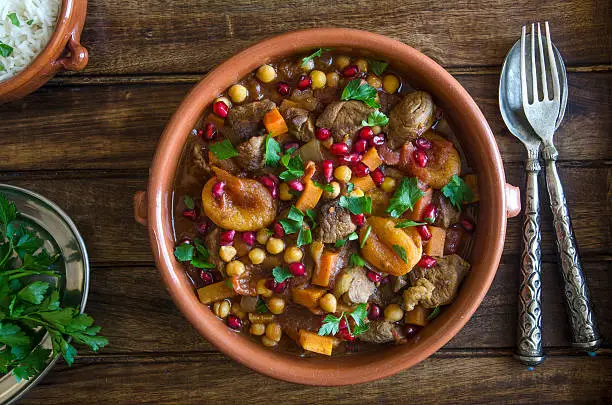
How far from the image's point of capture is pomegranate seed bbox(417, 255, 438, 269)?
10.9 ft

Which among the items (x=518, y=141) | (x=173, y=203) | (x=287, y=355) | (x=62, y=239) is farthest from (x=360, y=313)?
(x=62, y=239)

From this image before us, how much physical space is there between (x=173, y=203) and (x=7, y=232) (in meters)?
0.94

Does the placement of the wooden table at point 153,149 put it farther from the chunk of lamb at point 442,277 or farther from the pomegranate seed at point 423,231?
the pomegranate seed at point 423,231

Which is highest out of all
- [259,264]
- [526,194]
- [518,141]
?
[518,141]

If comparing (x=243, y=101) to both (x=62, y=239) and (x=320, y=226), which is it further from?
(x=62, y=239)

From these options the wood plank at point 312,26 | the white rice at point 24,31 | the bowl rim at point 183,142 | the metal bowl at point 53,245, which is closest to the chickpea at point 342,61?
the bowl rim at point 183,142

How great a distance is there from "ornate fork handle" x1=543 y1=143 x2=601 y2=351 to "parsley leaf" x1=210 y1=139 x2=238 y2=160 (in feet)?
6.15

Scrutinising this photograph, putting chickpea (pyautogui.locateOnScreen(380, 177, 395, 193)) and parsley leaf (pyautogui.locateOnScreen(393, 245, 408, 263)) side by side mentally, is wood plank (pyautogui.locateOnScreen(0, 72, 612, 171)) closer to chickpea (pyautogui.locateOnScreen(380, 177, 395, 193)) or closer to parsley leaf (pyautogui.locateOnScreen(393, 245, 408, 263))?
chickpea (pyautogui.locateOnScreen(380, 177, 395, 193))

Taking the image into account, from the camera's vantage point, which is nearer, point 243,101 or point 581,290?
point 243,101

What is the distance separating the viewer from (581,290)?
144 inches

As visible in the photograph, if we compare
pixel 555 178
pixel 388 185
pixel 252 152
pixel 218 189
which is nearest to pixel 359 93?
pixel 388 185

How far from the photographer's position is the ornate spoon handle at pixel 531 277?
363 centimetres

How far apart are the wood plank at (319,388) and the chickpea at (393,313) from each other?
2.04 ft

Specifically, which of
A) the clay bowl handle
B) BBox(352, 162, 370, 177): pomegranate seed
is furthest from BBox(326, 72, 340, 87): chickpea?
the clay bowl handle
